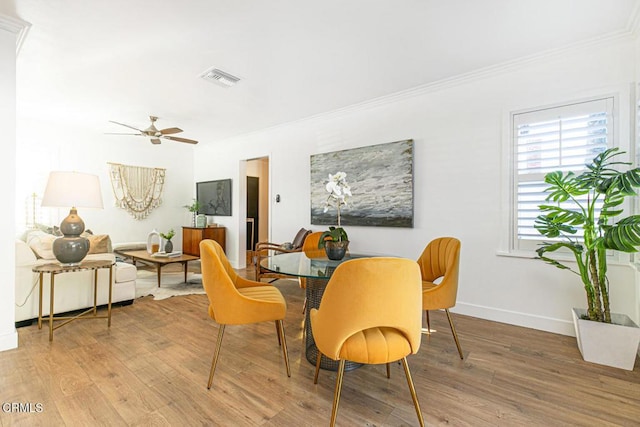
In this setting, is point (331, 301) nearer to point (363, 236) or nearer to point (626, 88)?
point (363, 236)

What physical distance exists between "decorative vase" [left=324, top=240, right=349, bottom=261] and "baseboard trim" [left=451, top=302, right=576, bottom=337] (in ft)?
5.74

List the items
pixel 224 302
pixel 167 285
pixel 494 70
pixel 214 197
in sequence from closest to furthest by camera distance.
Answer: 1. pixel 224 302
2. pixel 494 70
3. pixel 167 285
4. pixel 214 197

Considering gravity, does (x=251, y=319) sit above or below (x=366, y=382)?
above

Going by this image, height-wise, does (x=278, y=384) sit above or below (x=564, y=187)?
below

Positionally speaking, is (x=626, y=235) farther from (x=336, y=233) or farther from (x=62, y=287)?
(x=62, y=287)

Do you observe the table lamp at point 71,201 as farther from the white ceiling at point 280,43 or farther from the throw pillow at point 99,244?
the white ceiling at point 280,43

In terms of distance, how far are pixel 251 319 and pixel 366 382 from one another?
0.86m

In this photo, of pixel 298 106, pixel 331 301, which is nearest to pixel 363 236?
pixel 298 106

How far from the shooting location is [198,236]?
237 inches

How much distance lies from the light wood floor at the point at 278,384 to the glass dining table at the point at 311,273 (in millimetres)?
72

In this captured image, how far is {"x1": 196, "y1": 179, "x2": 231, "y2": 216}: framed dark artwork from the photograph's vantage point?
20.3ft

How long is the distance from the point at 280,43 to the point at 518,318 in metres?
3.45

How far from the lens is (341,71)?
125 inches

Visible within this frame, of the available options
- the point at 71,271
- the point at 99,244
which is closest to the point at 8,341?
the point at 71,271
